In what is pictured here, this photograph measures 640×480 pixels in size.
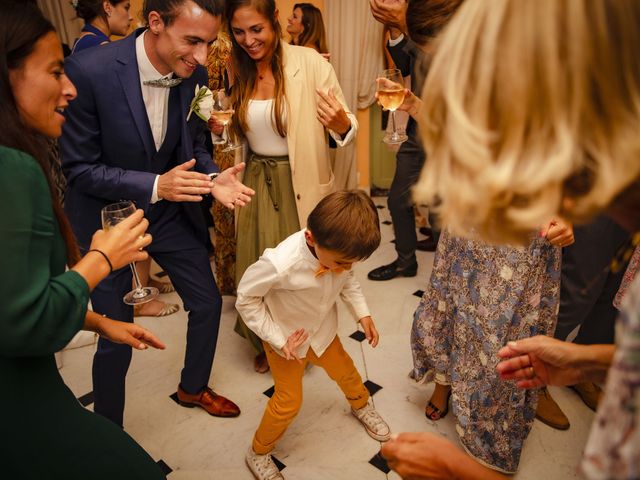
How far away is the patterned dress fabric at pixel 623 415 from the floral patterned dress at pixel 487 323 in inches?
48.9

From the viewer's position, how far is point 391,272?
368 centimetres

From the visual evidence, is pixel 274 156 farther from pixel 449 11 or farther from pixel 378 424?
pixel 378 424

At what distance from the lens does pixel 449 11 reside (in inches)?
71.9

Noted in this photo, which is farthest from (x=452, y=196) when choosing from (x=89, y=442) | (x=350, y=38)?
(x=350, y=38)

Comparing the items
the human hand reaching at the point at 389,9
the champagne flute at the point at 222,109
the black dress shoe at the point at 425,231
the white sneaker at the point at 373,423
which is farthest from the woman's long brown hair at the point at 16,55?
the black dress shoe at the point at 425,231

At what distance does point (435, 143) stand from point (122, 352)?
1777 mm

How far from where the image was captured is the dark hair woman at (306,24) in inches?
167

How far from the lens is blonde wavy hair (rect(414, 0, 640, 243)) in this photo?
1.95ft

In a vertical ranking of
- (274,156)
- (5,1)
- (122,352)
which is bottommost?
(122,352)

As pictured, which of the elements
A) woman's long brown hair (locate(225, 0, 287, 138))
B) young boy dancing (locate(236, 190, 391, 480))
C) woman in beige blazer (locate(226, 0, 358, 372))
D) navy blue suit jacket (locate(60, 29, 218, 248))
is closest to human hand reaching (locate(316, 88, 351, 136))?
woman in beige blazer (locate(226, 0, 358, 372))

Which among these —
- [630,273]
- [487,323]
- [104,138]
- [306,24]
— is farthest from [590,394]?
[306,24]

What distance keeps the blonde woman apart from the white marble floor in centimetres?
171

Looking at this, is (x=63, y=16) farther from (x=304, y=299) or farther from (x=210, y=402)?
(x=304, y=299)

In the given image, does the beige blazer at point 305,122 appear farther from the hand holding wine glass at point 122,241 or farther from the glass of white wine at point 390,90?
the hand holding wine glass at point 122,241
